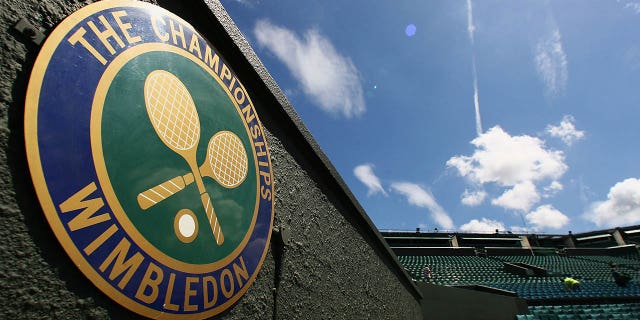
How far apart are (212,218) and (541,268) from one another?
21.9 metres

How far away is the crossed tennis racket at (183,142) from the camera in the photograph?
131 centimetres

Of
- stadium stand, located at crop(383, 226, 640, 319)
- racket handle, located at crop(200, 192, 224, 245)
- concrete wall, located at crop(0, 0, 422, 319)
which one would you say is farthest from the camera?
stadium stand, located at crop(383, 226, 640, 319)

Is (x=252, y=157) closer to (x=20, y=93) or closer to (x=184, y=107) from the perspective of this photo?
(x=184, y=107)

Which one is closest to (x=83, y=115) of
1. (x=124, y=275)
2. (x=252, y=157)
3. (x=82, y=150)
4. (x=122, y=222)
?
(x=82, y=150)

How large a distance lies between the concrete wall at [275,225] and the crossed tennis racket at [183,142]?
332mm

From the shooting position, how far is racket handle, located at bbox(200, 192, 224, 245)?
148 centimetres

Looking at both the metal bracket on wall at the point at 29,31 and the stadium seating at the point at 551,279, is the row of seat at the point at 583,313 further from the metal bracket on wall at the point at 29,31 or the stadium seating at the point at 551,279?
the metal bracket on wall at the point at 29,31

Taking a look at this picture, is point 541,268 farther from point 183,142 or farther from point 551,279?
point 183,142

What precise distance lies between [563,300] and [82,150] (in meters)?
15.7

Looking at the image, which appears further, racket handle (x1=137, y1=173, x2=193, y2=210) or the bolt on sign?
racket handle (x1=137, y1=173, x2=193, y2=210)

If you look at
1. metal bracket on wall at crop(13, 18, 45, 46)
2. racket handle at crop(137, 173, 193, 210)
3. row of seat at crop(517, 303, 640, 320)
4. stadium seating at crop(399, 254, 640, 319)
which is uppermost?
stadium seating at crop(399, 254, 640, 319)

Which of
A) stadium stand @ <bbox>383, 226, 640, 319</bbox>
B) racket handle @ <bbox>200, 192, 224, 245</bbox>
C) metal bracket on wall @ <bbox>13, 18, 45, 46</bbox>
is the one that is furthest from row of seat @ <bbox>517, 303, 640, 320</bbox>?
metal bracket on wall @ <bbox>13, 18, 45, 46</bbox>

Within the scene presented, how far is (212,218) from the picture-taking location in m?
1.50

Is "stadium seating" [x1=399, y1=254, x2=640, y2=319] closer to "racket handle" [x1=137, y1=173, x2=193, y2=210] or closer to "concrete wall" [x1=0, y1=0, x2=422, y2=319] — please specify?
"concrete wall" [x1=0, y1=0, x2=422, y2=319]
